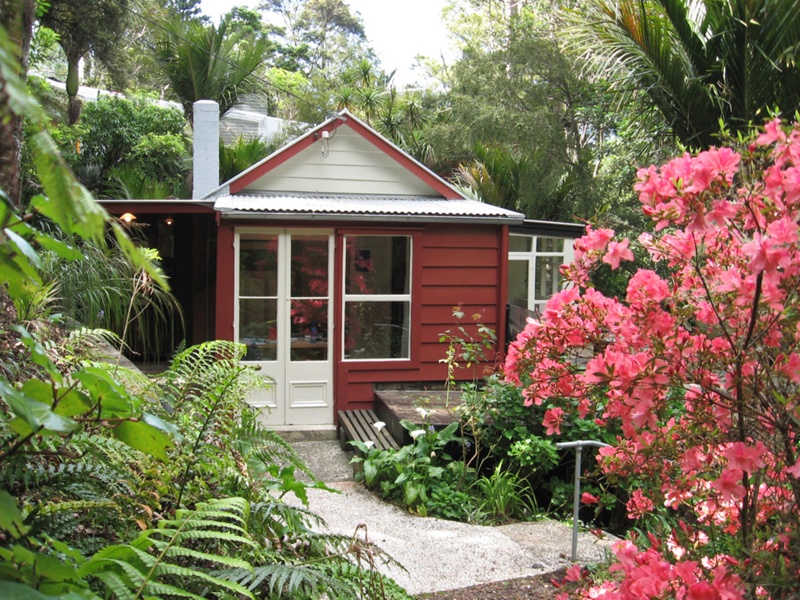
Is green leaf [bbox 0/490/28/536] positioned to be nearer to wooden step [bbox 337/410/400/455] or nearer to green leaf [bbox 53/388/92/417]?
green leaf [bbox 53/388/92/417]

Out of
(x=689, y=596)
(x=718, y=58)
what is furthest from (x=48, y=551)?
A: (x=718, y=58)

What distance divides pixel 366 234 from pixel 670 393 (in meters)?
6.64

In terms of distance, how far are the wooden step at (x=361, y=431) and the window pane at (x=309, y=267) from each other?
148cm

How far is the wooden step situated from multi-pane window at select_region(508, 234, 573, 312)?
3.43 meters

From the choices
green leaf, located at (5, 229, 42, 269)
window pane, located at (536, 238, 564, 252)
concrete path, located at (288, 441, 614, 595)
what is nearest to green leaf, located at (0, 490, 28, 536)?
green leaf, located at (5, 229, 42, 269)

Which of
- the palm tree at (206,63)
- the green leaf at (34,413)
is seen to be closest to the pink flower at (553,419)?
the green leaf at (34,413)

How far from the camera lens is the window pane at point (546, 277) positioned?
11.6 metres

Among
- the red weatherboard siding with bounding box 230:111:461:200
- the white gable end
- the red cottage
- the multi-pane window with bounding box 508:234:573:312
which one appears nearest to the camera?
the red cottage

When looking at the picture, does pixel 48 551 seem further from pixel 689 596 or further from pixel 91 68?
pixel 91 68

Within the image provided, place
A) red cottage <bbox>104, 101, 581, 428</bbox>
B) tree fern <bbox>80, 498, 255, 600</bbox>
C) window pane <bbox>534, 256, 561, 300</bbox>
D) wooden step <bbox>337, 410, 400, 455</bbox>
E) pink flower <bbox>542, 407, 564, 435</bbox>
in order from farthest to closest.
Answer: window pane <bbox>534, 256, 561, 300</bbox> < red cottage <bbox>104, 101, 581, 428</bbox> < wooden step <bbox>337, 410, 400, 455</bbox> < pink flower <bbox>542, 407, 564, 435</bbox> < tree fern <bbox>80, 498, 255, 600</bbox>

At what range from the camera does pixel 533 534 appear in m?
5.61

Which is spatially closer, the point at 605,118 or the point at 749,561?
the point at 749,561

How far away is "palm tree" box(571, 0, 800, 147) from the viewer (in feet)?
24.6

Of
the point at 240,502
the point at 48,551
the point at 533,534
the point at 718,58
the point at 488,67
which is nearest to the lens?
the point at 48,551
